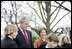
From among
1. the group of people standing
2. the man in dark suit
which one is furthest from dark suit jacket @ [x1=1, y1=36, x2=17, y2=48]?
the man in dark suit

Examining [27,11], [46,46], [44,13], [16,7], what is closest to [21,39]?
[46,46]

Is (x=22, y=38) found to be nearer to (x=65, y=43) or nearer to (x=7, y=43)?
(x=7, y=43)

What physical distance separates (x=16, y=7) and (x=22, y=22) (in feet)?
38.3

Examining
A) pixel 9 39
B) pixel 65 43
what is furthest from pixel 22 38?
pixel 65 43

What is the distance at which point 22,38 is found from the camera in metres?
4.17

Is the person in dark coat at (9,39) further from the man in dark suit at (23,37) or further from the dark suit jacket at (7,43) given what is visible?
the man in dark suit at (23,37)

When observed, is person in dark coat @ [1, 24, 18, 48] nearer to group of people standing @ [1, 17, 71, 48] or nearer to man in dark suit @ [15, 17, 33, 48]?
group of people standing @ [1, 17, 71, 48]

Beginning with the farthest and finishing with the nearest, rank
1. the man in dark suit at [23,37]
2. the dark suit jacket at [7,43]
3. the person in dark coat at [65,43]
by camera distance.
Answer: the person in dark coat at [65,43]
the man in dark suit at [23,37]
the dark suit jacket at [7,43]

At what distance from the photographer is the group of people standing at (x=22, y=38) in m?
3.71

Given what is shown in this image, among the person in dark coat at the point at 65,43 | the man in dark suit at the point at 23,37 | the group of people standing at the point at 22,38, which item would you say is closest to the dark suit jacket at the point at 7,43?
the group of people standing at the point at 22,38

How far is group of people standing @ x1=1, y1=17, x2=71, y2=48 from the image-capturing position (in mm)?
3710

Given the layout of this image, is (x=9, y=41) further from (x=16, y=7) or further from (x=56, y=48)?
(x=16, y=7)

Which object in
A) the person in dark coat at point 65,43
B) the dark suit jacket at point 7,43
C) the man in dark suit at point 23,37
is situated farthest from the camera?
the person in dark coat at point 65,43

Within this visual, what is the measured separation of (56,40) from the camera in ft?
12.3
